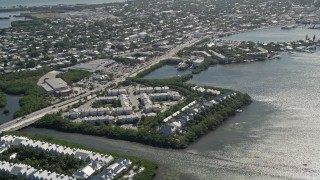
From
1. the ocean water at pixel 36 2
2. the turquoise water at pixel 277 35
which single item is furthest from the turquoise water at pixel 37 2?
the turquoise water at pixel 277 35

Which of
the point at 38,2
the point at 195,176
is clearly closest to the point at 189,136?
the point at 195,176

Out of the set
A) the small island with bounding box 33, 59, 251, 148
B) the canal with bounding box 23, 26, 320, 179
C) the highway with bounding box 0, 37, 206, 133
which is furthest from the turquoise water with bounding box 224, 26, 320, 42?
the small island with bounding box 33, 59, 251, 148

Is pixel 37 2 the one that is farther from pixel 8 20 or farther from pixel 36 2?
pixel 8 20

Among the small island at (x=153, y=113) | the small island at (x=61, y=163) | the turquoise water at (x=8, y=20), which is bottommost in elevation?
the small island at (x=61, y=163)

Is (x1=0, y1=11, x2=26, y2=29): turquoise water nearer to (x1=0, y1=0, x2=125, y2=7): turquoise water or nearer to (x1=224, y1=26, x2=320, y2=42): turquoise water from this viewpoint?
(x1=0, y1=0, x2=125, y2=7): turquoise water

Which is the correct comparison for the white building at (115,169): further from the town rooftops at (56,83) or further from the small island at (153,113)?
the town rooftops at (56,83)

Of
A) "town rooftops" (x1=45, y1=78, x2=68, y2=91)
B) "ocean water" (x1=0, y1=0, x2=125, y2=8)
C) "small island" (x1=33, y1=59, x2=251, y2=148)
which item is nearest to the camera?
"small island" (x1=33, y1=59, x2=251, y2=148)

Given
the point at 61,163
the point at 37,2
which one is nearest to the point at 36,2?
the point at 37,2

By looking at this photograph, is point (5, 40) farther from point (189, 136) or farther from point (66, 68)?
point (189, 136)

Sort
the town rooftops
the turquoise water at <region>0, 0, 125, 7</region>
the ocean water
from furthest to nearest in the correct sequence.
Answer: the turquoise water at <region>0, 0, 125, 7</region>, the ocean water, the town rooftops

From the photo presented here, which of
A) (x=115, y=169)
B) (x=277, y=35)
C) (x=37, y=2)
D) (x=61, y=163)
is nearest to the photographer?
(x=115, y=169)

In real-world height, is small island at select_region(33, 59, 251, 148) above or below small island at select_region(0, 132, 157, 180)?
above
